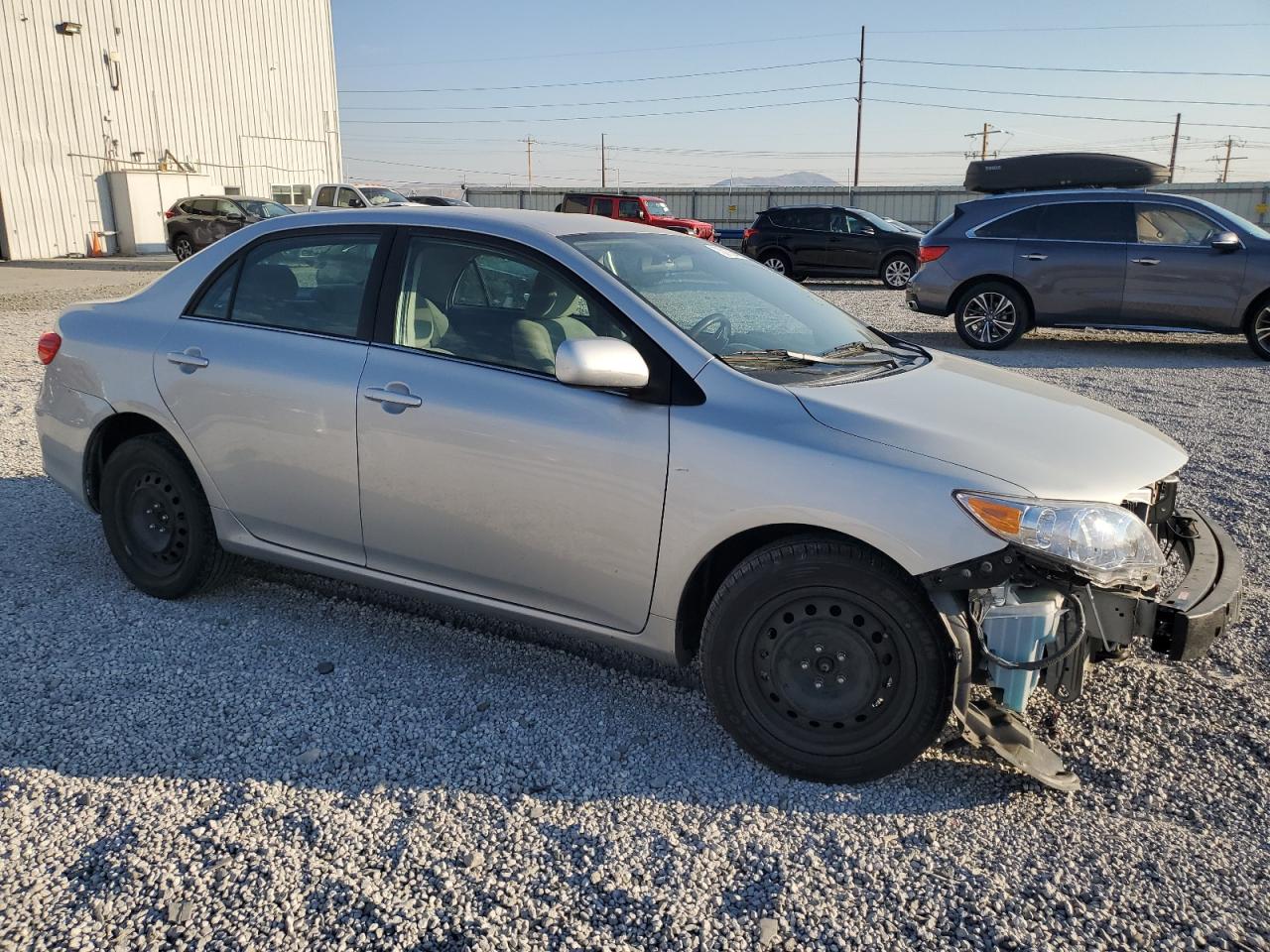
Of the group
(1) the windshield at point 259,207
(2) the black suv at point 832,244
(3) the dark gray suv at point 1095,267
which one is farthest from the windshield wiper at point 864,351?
(1) the windshield at point 259,207

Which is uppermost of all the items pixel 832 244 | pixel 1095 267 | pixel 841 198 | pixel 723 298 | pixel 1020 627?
pixel 841 198

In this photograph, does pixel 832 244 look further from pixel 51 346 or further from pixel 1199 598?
pixel 1199 598

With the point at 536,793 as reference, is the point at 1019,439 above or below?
above

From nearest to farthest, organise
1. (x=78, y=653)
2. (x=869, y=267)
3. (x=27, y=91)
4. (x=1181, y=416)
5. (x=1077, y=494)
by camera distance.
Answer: (x=1077, y=494) → (x=78, y=653) → (x=1181, y=416) → (x=869, y=267) → (x=27, y=91)

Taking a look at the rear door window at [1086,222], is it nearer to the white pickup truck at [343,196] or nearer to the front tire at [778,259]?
the front tire at [778,259]

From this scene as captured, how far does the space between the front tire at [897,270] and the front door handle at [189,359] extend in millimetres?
18569

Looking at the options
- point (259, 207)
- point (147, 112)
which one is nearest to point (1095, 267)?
point (259, 207)

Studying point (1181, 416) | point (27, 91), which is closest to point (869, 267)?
point (1181, 416)

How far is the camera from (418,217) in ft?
12.6

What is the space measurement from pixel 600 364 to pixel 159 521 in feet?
7.70

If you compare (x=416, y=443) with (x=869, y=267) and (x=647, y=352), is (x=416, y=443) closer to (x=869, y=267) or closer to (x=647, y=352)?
(x=647, y=352)

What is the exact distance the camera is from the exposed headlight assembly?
269 cm

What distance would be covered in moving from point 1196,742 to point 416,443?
2.77m

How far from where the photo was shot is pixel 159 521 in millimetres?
4246
